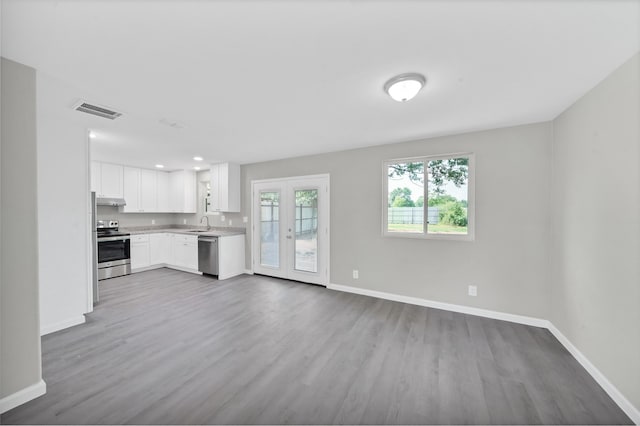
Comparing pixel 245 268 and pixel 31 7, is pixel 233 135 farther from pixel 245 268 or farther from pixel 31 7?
pixel 245 268

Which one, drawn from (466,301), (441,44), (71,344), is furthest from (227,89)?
(466,301)

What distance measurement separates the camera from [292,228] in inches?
188

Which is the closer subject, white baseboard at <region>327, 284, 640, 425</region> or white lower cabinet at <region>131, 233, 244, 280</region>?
white baseboard at <region>327, 284, 640, 425</region>

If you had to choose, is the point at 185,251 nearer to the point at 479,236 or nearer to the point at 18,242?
the point at 18,242

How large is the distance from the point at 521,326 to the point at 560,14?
312 cm

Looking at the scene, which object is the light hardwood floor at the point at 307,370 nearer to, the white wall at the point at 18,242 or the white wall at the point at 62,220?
the white wall at the point at 18,242

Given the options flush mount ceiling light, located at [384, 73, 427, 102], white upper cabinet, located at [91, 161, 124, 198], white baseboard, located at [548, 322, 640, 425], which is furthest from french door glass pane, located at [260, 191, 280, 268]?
white baseboard, located at [548, 322, 640, 425]

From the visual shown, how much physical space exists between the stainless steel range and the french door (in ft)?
8.74

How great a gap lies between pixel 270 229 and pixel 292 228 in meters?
0.59

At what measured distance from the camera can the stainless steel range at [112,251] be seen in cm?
465

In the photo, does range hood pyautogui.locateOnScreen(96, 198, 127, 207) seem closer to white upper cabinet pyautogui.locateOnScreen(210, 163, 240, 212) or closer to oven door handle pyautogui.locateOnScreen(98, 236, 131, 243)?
oven door handle pyautogui.locateOnScreen(98, 236, 131, 243)

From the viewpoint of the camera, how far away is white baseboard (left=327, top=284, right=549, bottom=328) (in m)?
2.90

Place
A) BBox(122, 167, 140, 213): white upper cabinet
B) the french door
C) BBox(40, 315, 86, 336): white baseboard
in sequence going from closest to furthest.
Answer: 1. BBox(40, 315, 86, 336): white baseboard
2. the french door
3. BBox(122, 167, 140, 213): white upper cabinet

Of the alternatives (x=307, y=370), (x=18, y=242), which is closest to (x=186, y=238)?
(x=18, y=242)
